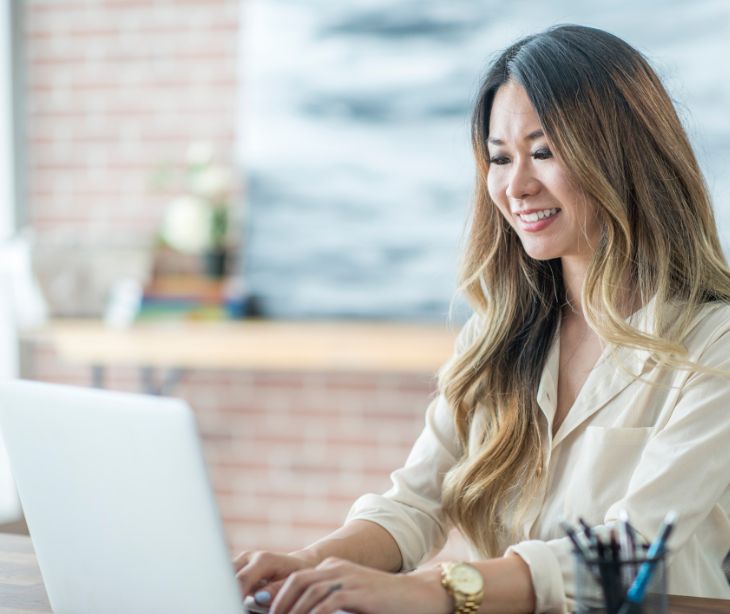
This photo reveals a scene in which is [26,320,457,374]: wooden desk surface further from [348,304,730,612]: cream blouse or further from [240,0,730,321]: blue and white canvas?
[348,304,730,612]: cream blouse

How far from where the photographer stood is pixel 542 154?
1.61m

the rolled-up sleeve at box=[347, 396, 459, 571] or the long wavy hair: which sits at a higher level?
the long wavy hair

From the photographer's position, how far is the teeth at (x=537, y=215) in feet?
5.37

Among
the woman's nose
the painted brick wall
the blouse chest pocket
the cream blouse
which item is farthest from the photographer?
the painted brick wall

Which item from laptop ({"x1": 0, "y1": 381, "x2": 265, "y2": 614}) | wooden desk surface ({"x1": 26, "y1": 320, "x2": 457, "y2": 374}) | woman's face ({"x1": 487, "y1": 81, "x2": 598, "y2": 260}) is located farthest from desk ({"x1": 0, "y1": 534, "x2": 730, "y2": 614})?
wooden desk surface ({"x1": 26, "y1": 320, "x2": 457, "y2": 374})

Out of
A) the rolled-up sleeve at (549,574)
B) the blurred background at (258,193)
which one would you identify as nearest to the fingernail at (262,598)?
the rolled-up sleeve at (549,574)

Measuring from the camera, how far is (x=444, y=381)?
1.77 meters

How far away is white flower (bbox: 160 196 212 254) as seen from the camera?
12.4 feet

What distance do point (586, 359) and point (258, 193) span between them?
2.30 meters

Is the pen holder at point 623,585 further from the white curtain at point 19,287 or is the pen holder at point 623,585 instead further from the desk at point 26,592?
the white curtain at point 19,287

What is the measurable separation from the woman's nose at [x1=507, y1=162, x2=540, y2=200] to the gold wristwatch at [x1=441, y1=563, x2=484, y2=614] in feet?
2.09

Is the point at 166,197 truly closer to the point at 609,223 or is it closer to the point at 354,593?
the point at 609,223

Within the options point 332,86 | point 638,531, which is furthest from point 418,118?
point 638,531

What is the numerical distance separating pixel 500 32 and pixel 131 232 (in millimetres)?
1515
